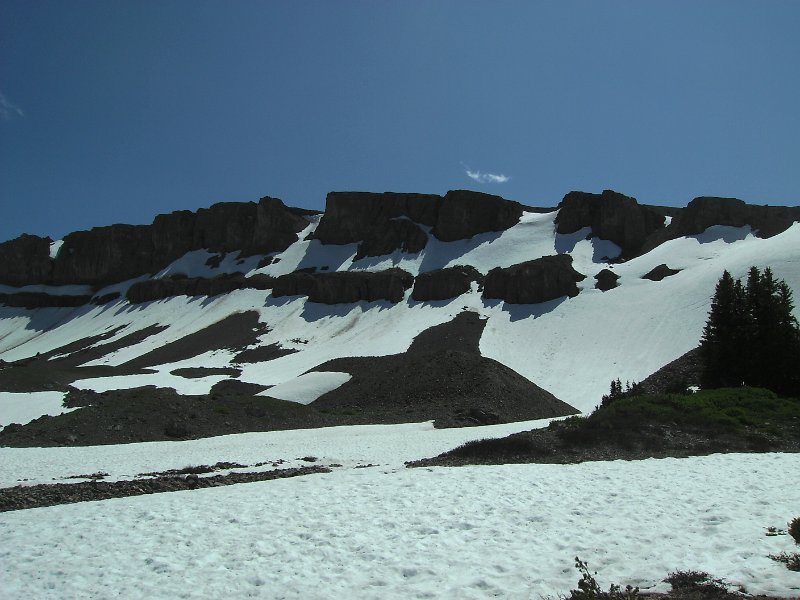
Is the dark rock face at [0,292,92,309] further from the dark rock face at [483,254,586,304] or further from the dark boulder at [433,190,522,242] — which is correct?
the dark rock face at [483,254,586,304]

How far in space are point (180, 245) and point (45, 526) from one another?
139 m

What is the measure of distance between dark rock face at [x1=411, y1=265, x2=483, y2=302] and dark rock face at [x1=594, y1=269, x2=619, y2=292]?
20.2 m

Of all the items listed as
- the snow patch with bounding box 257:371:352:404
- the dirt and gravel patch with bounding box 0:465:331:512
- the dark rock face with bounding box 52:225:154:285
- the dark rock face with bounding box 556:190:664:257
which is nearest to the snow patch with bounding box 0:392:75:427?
the snow patch with bounding box 257:371:352:404

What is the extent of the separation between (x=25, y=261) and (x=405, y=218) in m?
100

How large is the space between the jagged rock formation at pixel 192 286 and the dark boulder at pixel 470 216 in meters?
38.5

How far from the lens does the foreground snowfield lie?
7.86 meters

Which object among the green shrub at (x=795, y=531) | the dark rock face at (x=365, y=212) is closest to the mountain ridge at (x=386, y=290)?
the dark rock face at (x=365, y=212)

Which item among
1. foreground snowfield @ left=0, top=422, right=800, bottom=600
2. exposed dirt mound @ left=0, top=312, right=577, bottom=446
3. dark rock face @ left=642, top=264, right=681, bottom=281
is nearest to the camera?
foreground snowfield @ left=0, top=422, right=800, bottom=600

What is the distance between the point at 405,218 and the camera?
123750 mm

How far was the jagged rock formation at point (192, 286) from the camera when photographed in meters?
114

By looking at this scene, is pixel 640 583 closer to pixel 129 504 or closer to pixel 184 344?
pixel 129 504

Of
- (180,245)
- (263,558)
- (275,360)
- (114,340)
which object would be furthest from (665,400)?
(180,245)

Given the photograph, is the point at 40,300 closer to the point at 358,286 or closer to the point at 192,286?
the point at 192,286

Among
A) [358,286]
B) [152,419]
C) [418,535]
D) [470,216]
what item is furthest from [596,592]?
[470,216]
